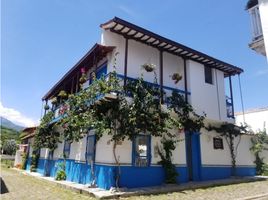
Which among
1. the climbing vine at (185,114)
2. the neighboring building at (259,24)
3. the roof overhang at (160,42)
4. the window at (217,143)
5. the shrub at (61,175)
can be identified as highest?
the roof overhang at (160,42)

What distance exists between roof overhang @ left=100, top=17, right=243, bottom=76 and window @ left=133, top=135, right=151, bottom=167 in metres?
4.94

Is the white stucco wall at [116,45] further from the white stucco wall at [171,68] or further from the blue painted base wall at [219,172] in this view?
the blue painted base wall at [219,172]

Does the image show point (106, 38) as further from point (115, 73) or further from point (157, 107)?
point (157, 107)

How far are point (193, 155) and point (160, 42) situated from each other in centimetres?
649

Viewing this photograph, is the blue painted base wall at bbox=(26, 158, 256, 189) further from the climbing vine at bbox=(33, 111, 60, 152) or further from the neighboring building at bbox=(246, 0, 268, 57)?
the neighboring building at bbox=(246, 0, 268, 57)

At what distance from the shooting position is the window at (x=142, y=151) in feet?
35.9

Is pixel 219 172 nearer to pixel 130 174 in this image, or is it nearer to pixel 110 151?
pixel 130 174

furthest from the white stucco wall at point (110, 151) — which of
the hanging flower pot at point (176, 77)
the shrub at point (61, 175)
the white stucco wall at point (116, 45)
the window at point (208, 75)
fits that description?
the window at point (208, 75)

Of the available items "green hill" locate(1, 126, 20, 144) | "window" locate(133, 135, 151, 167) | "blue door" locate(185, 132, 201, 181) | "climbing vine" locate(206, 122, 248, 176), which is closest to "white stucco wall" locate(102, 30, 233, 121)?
"climbing vine" locate(206, 122, 248, 176)

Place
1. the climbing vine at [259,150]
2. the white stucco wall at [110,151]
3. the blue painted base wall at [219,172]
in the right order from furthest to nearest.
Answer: the climbing vine at [259,150] → the blue painted base wall at [219,172] → the white stucco wall at [110,151]

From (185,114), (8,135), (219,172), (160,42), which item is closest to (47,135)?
(185,114)

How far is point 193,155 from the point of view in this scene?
1350 centimetres

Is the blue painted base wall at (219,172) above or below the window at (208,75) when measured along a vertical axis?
below

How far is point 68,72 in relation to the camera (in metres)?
14.9
